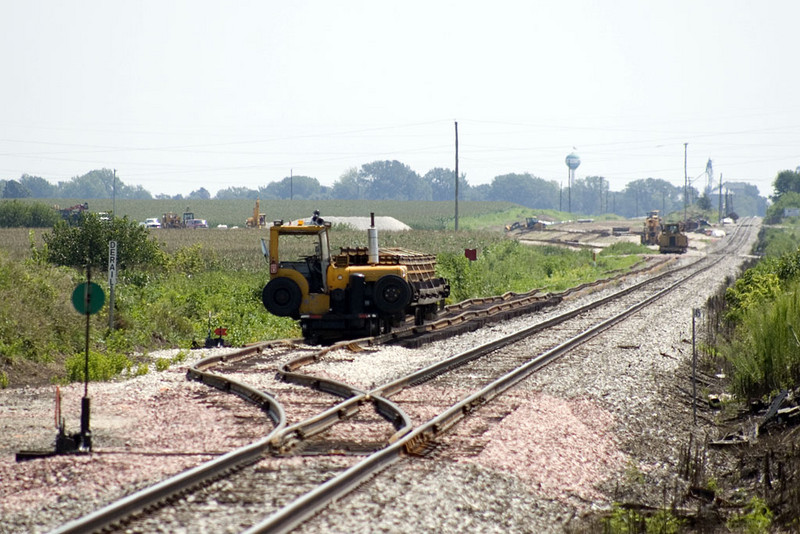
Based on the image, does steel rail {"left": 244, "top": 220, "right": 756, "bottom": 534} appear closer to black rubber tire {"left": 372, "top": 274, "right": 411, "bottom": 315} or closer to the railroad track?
the railroad track

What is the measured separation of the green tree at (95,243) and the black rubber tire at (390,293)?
15.1m

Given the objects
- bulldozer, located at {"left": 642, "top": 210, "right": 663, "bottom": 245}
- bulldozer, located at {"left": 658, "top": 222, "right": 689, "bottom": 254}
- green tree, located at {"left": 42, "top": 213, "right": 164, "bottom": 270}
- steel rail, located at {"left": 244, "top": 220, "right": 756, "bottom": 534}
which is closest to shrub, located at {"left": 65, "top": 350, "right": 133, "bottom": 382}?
steel rail, located at {"left": 244, "top": 220, "right": 756, "bottom": 534}

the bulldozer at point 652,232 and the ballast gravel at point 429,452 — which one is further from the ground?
the bulldozer at point 652,232

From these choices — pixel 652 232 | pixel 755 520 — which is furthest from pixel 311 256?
pixel 652 232

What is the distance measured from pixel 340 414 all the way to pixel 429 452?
2.01 meters

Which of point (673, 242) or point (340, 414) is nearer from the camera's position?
point (340, 414)

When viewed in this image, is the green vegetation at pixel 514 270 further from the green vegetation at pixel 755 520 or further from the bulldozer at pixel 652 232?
the green vegetation at pixel 755 520

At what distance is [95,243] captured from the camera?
3241 cm

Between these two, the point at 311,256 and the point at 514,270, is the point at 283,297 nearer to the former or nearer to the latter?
the point at 311,256

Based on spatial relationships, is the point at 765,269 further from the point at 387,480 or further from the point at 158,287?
the point at 387,480

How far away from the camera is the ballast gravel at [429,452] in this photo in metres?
7.48

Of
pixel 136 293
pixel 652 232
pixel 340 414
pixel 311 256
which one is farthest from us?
pixel 652 232

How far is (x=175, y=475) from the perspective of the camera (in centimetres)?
829

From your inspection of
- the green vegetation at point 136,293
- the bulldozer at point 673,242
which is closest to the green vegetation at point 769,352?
the green vegetation at point 136,293
